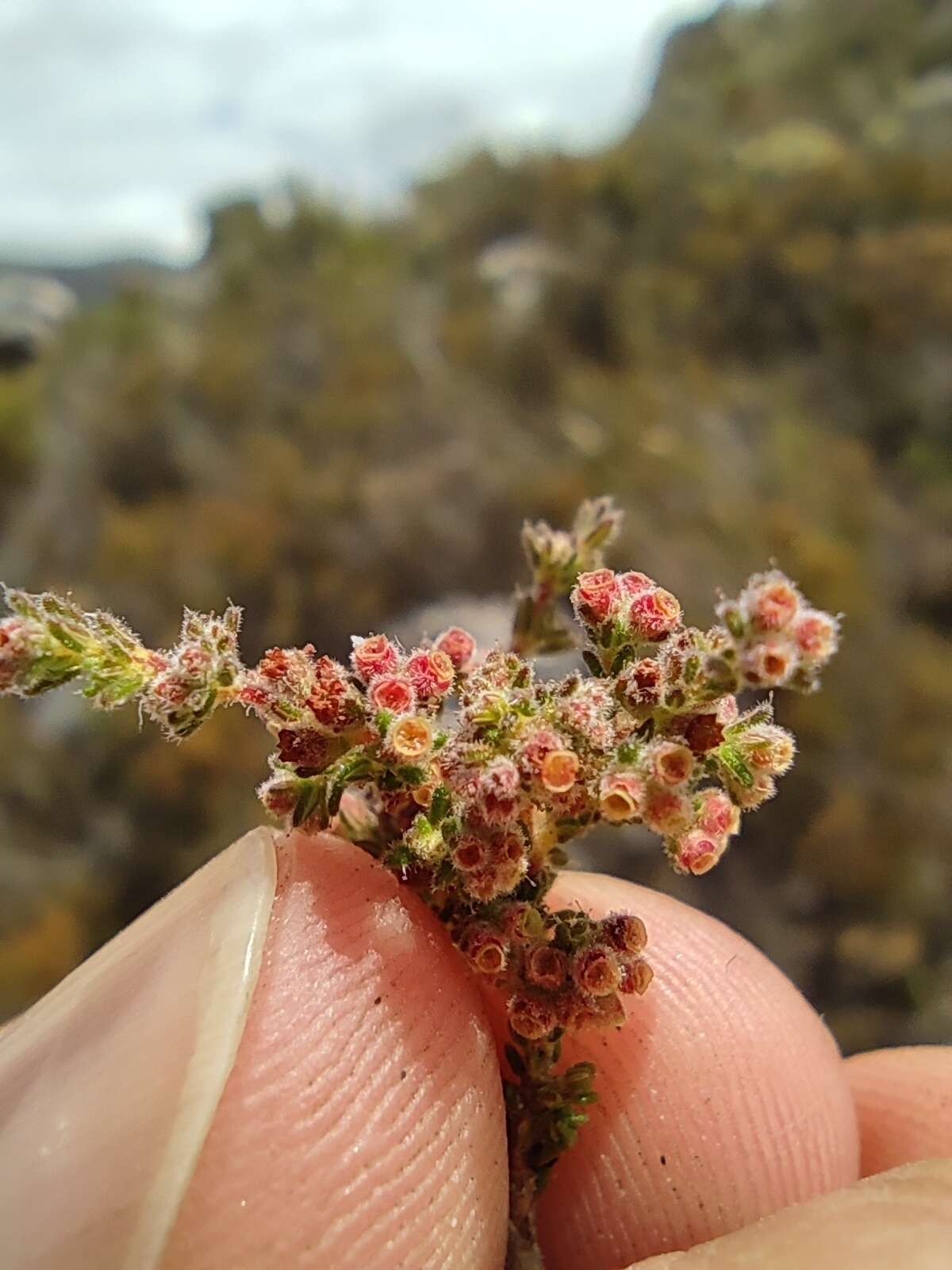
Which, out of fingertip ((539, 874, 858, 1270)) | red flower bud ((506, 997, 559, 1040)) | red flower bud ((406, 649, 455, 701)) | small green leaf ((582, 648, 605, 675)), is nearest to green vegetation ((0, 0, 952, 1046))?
fingertip ((539, 874, 858, 1270))

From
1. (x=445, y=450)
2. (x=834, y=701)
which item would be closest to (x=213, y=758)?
(x=445, y=450)

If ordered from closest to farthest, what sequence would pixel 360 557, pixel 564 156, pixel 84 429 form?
1. pixel 360 557
2. pixel 84 429
3. pixel 564 156

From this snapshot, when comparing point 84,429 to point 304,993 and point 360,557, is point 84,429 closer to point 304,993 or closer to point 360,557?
point 360,557

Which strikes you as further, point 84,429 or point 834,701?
point 84,429

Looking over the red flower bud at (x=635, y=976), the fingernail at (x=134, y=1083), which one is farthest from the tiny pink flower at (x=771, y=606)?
the fingernail at (x=134, y=1083)

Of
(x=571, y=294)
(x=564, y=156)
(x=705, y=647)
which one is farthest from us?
(x=564, y=156)

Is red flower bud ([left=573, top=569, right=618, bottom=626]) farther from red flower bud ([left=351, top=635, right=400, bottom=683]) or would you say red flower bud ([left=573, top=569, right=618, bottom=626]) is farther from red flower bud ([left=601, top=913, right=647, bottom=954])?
red flower bud ([left=601, top=913, right=647, bottom=954])

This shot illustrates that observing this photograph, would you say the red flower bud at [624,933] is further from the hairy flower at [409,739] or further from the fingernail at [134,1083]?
the fingernail at [134,1083]
